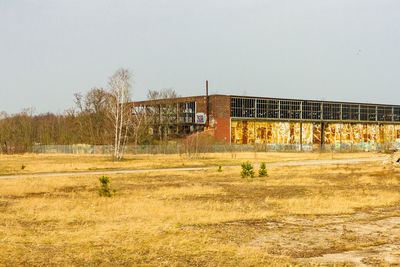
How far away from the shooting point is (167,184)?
1097 inches

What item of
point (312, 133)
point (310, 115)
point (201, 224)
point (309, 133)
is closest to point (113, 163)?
point (201, 224)

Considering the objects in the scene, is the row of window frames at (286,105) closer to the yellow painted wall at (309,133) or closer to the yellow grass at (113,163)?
the yellow painted wall at (309,133)

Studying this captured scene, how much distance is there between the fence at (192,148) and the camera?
68875 millimetres

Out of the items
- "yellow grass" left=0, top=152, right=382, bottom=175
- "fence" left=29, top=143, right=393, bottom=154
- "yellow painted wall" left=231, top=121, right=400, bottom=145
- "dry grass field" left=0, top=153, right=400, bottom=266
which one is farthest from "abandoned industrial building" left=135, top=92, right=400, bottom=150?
"dry grass field" left=0, top=153, right=400, bottom=266

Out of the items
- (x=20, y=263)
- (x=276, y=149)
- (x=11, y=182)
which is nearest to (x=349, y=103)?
(x=276, y=149)

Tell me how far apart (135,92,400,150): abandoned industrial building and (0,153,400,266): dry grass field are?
174 feet

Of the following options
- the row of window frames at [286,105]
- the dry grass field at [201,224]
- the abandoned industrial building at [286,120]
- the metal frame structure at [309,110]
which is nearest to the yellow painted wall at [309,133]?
the abandoned industrial building at [286,120]

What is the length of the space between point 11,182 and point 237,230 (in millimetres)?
19851

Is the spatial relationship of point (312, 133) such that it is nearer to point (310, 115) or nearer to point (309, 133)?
point (309, 133)

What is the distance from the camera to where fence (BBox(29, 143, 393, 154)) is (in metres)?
68.9

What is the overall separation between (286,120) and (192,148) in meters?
32.4

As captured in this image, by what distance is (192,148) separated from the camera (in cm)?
5922

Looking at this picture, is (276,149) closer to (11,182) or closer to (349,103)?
(349,103)

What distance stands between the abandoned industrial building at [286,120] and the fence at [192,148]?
0.98m
